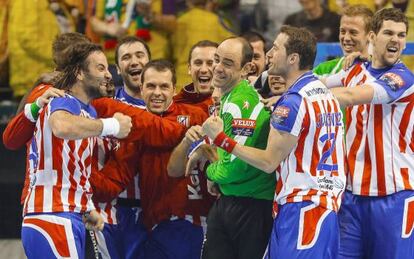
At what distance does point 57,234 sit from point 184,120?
1.25 meters

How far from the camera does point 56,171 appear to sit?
5641mm

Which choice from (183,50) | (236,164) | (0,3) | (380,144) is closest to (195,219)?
(236,164)

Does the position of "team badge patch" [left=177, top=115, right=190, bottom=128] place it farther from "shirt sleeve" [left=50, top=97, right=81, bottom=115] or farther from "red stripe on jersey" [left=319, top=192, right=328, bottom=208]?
"red stripe on jersey" [left=319, top=192, right=328, bottom=208]

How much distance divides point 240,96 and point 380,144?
0.87 m

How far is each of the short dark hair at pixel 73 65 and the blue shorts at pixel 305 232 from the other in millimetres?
1432

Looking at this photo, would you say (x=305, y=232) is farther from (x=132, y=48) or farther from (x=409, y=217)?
(x=132, y=48)

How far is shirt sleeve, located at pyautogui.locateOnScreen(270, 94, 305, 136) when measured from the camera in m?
5.35

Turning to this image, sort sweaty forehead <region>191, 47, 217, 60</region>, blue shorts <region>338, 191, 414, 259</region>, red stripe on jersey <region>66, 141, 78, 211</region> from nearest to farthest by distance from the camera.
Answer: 1. red stripe on jersey <region>66, 141, 78, 211</region>
2. blue shorts <region>338, 191, 414, 259</region>
3. sweaty forehead <region>191, 47, 217, 60</region>

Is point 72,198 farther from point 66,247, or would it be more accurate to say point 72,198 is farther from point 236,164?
point 236,164

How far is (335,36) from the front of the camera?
8531 mm

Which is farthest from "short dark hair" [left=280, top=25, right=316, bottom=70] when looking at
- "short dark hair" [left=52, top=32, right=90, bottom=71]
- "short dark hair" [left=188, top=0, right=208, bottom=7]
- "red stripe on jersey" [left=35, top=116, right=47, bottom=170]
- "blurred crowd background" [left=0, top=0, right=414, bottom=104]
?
"short dark hair" [left=188, top=0, right=208, bottom=7]

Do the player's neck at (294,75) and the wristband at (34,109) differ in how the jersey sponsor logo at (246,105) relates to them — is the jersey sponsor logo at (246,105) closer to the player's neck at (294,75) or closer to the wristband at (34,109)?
the player's neck at (294,75)

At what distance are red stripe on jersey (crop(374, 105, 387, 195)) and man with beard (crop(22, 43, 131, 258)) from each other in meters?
1.45

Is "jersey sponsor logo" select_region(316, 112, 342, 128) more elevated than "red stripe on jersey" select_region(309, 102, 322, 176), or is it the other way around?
"jersey sponsor logo" select_region(316, 112, 342, 128)
